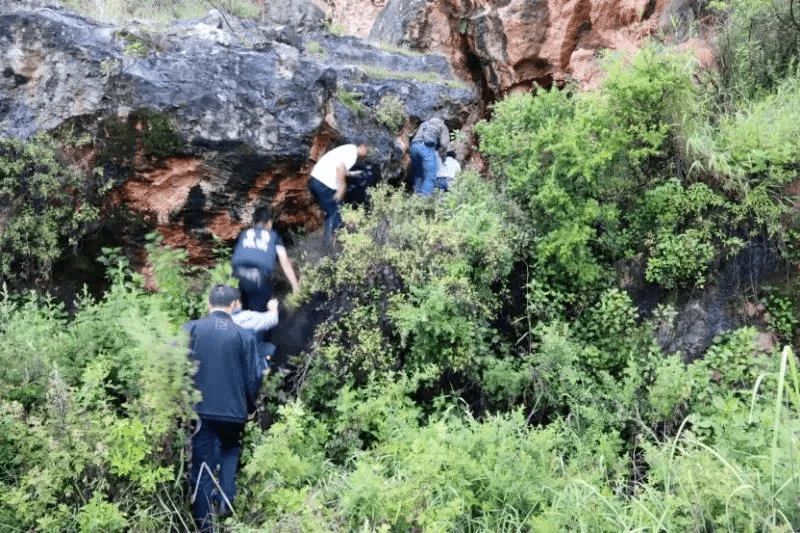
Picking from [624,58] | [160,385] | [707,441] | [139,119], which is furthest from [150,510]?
[624,58]

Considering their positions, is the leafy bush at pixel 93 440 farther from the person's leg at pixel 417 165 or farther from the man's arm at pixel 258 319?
the person's leg at pixel 417 165

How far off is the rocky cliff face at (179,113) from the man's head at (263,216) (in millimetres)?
81

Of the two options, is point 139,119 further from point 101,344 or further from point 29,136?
point 101,344

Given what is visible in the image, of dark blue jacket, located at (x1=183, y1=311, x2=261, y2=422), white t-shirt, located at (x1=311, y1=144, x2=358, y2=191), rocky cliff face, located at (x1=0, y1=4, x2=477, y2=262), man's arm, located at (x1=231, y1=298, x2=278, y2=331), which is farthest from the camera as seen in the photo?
white t-shirt, located at (x1=311, y1=144, x2=358, y2=191)

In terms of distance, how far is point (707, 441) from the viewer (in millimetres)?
4887

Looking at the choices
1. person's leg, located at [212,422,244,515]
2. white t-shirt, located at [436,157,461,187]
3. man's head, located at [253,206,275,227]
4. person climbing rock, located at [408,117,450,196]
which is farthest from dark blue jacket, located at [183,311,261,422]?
white t-shirt, located at [436,157,461,187]

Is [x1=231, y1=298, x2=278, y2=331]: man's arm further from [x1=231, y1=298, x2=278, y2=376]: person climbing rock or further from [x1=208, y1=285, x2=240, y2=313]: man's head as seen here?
[x1=208, y1=285, x2=240, y2=313]: man's head

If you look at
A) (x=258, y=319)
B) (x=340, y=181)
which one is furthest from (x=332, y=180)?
(x=258, y=319)

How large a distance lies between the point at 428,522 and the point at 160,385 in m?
1.84

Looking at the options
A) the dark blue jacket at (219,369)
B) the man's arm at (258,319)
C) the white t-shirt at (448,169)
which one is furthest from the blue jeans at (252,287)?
the white t-shirt at (448,169)

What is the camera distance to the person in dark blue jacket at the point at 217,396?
4277mm

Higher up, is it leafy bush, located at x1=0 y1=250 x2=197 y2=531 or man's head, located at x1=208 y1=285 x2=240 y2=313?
man's head, located at x1=208 y1=285 x2=240 y2=313

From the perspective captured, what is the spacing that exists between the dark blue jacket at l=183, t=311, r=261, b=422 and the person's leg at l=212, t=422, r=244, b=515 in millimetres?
115

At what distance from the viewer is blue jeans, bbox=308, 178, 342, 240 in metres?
6.61
